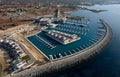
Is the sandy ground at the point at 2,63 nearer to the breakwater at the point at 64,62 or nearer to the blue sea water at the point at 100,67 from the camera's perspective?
the breakwater at the point at 64,62

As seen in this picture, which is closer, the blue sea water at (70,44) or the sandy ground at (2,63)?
the sandy ground at (2,63)

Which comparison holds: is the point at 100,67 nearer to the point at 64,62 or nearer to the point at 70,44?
the point at 64,62

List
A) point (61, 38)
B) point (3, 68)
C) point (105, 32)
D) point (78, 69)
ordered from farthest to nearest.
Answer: point (105, 32), point (61, 38), point (78, 69), point (3, 68)

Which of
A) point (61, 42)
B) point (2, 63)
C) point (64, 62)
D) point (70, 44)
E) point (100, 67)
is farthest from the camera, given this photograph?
point (61, 42)

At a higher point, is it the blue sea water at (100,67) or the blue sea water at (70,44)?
the blue sea water at (70,44)

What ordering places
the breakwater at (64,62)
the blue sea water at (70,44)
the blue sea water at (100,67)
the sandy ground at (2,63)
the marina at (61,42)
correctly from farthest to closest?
the blue sea water at (70,44)
the marina at (61,42)
the blue sea water at (100,67)
the breakwater at (64,62)
the sandy ground at (2,63)

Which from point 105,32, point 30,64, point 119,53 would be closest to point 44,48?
point 30,64

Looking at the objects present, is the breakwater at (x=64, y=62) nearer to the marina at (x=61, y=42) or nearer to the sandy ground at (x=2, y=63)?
the marina at (x=61, y=42)

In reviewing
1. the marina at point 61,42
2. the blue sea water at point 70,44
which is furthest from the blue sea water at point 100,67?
the blue sea water at point 70,44

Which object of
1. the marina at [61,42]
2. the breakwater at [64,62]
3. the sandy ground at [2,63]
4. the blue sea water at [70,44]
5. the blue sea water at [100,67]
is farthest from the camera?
the blue sea water at [70,44]

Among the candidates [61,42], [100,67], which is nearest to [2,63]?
[61,42]

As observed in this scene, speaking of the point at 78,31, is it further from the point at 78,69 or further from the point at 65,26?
the point at 78,69
